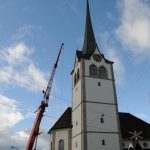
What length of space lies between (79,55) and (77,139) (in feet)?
51.8

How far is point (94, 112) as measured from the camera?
123 feet

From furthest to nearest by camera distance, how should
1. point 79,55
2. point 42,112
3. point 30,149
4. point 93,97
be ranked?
1. point 79,55
2. point 93,97
3. point 42,112
4. point 30,149

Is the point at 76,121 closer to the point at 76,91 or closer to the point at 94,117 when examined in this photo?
the point at 94,117

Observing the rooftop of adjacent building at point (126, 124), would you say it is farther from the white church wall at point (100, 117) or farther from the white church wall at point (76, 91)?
the white church wall at point (100, 117)

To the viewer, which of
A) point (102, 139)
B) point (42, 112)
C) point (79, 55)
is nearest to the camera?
point (42, 112)

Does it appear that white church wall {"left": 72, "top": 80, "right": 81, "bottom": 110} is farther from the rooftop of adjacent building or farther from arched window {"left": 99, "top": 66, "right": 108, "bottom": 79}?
arched window {"left": 99, "top": 66, "right": 108, "bottom": 79}

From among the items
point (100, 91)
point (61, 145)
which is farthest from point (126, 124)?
point (61, 145)

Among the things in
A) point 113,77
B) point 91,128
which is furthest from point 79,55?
point 91,128

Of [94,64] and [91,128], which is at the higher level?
[94,64]

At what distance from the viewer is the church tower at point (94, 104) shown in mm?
35469

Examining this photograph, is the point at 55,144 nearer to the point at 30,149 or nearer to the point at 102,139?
the point at 102,139

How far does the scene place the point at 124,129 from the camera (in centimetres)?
4191

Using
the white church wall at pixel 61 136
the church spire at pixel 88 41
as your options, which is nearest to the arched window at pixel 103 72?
the church spire at pixel 88 41

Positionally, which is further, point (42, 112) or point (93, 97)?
point (93, 97)
